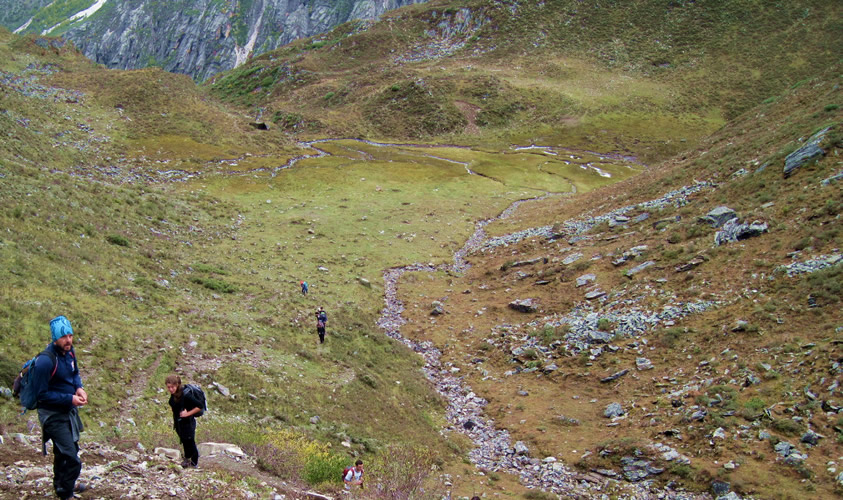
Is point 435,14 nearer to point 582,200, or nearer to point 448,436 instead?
point 582,200

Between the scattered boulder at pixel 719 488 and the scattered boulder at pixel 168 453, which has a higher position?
the scattered boulder at pixel 168 453

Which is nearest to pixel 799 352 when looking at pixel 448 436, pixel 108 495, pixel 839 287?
pixel 839 287

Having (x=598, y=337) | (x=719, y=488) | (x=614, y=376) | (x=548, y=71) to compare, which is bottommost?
(x=614, y=376)

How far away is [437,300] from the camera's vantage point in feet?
127

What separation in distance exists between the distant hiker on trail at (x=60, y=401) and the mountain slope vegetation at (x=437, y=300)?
14.0 feet

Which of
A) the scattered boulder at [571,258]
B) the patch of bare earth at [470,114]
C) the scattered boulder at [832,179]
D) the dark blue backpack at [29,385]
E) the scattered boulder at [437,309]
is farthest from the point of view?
the patch of bare earth at [470,114]

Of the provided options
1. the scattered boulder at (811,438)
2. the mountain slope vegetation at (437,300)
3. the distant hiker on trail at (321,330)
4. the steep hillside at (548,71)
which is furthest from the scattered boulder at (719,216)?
the steep hillside at (548,71)

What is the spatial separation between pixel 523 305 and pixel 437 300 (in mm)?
7582

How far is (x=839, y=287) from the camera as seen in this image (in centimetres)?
2150

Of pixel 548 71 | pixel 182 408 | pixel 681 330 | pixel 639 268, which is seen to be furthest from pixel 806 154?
pixel 548 71

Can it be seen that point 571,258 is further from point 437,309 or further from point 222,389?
point 222,389

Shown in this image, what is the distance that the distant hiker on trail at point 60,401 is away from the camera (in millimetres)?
8773

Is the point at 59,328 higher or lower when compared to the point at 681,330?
higher

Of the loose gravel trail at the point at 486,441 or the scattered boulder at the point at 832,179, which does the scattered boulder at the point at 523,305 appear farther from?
the scattered boulder at the point at 832,179
